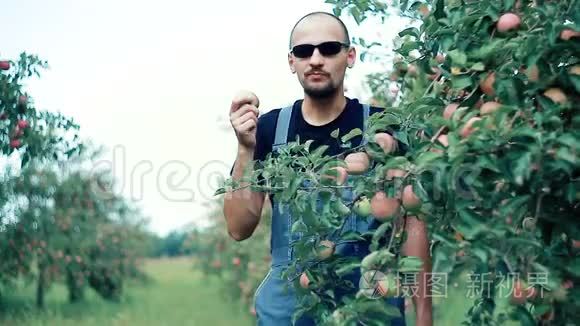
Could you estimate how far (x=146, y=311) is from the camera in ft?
40.0

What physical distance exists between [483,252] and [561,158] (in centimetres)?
28

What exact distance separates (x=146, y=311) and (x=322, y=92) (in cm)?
987

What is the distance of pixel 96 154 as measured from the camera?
12.1 m

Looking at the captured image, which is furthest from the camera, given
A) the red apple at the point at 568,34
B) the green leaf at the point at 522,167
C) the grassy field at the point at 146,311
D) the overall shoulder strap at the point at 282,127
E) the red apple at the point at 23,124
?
the grassy field at the point at 146,311

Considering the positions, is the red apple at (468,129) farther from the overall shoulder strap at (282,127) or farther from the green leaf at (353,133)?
the overall shoulder strap at (282,127)

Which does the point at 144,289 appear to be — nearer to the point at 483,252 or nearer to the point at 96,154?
the point at 96,154

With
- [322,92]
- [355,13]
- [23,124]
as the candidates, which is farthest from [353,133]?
[23,124]

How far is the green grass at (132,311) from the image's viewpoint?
1018cm

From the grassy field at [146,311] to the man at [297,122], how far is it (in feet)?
16.7

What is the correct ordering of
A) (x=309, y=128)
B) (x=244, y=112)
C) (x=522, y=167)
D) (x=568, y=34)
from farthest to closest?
(x=309, y=128), (x=244, y=112), (x=568, y=34), (x=522, y=167)

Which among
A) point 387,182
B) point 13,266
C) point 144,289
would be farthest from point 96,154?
point 387,182

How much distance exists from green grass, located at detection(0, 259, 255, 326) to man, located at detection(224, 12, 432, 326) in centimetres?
685

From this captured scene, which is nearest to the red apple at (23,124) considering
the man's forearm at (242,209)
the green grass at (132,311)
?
the man's forearm at (242,209)

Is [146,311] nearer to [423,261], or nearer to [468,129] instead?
[423,261]
